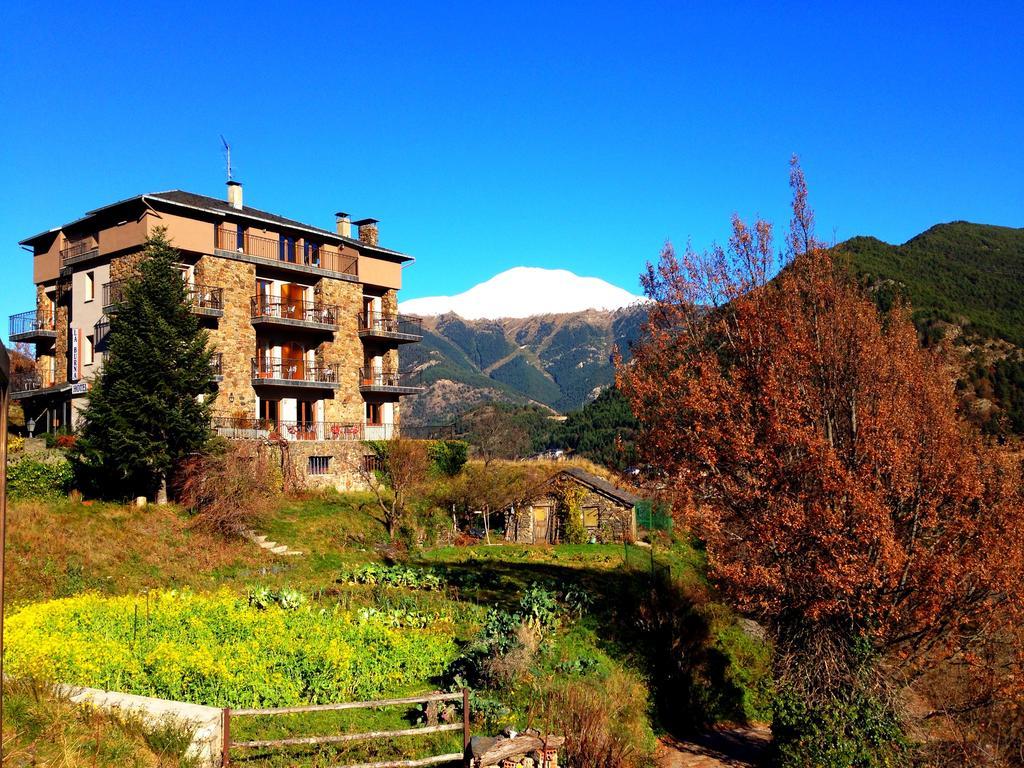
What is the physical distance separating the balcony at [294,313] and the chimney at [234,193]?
5.56 m

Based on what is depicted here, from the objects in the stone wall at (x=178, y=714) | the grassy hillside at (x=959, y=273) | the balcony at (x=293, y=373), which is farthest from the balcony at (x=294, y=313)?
the grassy hillside at (x=959, y=273)

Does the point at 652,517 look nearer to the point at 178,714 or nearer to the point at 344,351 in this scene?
the point at 344,351

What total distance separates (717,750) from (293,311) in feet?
97.5

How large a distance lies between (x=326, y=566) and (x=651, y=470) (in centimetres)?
1304

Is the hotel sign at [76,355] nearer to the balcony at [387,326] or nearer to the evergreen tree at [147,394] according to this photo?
the evergreen tree at [147,394]

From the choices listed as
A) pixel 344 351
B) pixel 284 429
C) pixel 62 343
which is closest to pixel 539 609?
pixel 284 429

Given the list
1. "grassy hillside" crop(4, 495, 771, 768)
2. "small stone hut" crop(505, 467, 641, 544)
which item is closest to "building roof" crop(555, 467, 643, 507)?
"small stone hut" crop(505, 467, 641, 544)

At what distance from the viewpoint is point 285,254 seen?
40.2 m

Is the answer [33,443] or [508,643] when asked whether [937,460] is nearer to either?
[508,643]

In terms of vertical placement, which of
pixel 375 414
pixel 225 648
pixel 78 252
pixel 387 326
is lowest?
pixel 225 648

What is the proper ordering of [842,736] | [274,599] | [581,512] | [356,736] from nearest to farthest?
1. [356,736]
2. [842,736]
3. [274,599]
4. [581,512]

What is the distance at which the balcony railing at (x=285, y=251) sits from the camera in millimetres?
37094

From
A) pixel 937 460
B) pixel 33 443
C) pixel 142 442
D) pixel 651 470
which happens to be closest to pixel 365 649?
pixel 651 470

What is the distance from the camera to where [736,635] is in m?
22.7
